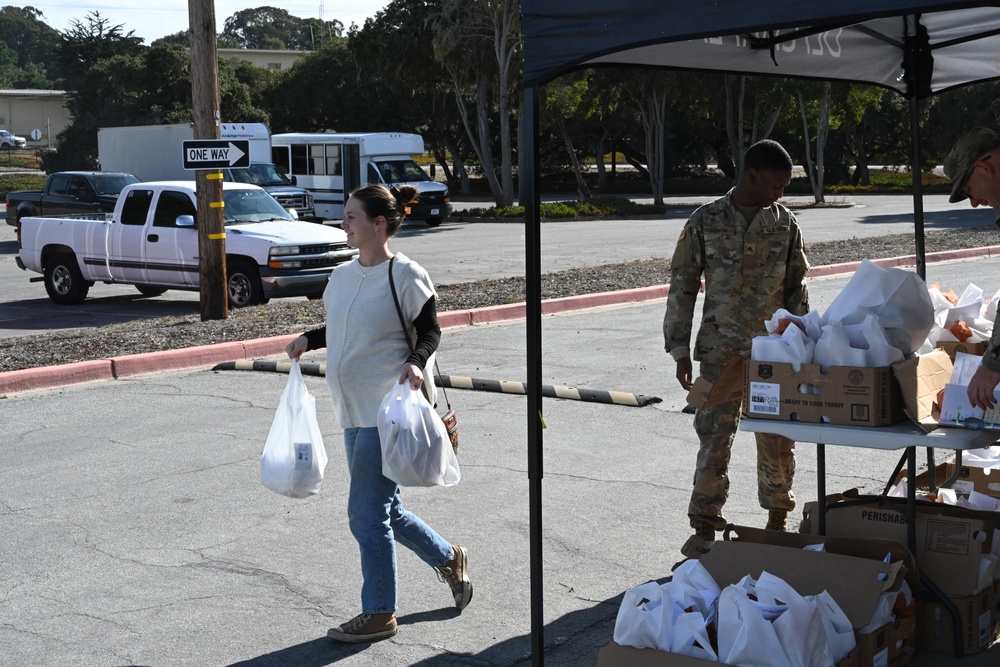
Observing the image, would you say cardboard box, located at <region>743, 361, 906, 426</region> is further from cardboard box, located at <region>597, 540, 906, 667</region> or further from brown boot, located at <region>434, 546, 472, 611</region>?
brown boot, located at <region>434, 546, 472, 611</region>

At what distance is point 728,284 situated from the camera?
520 cm

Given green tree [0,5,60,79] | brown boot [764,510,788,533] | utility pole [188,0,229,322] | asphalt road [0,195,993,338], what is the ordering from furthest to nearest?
green tree [0,5,60,79] < asphalt road [0,195,993,338] < utility pole [188,0,229,322] < brown boot [764,510,788,533]

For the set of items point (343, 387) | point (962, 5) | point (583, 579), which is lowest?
point (583, 579)

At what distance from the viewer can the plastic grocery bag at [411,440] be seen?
444 centimetres

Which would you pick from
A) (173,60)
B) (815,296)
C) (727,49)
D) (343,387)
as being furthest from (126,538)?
(173,60)

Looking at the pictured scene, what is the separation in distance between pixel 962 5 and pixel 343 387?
2.74 metres

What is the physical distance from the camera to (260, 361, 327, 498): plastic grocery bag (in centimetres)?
482

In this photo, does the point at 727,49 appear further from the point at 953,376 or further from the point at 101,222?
the point at 101,222

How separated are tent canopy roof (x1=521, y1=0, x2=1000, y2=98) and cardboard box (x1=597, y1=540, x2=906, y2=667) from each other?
1.86 metres

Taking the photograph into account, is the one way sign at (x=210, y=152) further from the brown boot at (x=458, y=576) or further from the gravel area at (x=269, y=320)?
the brown boot at (x=458, y=576)

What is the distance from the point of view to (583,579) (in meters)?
5.39

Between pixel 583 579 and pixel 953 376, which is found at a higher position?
pixel 953 376

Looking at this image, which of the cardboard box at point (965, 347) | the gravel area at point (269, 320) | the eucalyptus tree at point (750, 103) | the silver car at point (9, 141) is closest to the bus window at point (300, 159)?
the eucalyptus tree at point (750, 103)

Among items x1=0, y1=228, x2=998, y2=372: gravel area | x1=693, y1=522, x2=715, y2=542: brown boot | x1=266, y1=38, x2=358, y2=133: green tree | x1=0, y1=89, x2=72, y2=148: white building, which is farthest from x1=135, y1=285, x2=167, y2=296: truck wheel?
x1=0, y1=89, x2=72, y2=148: white building
